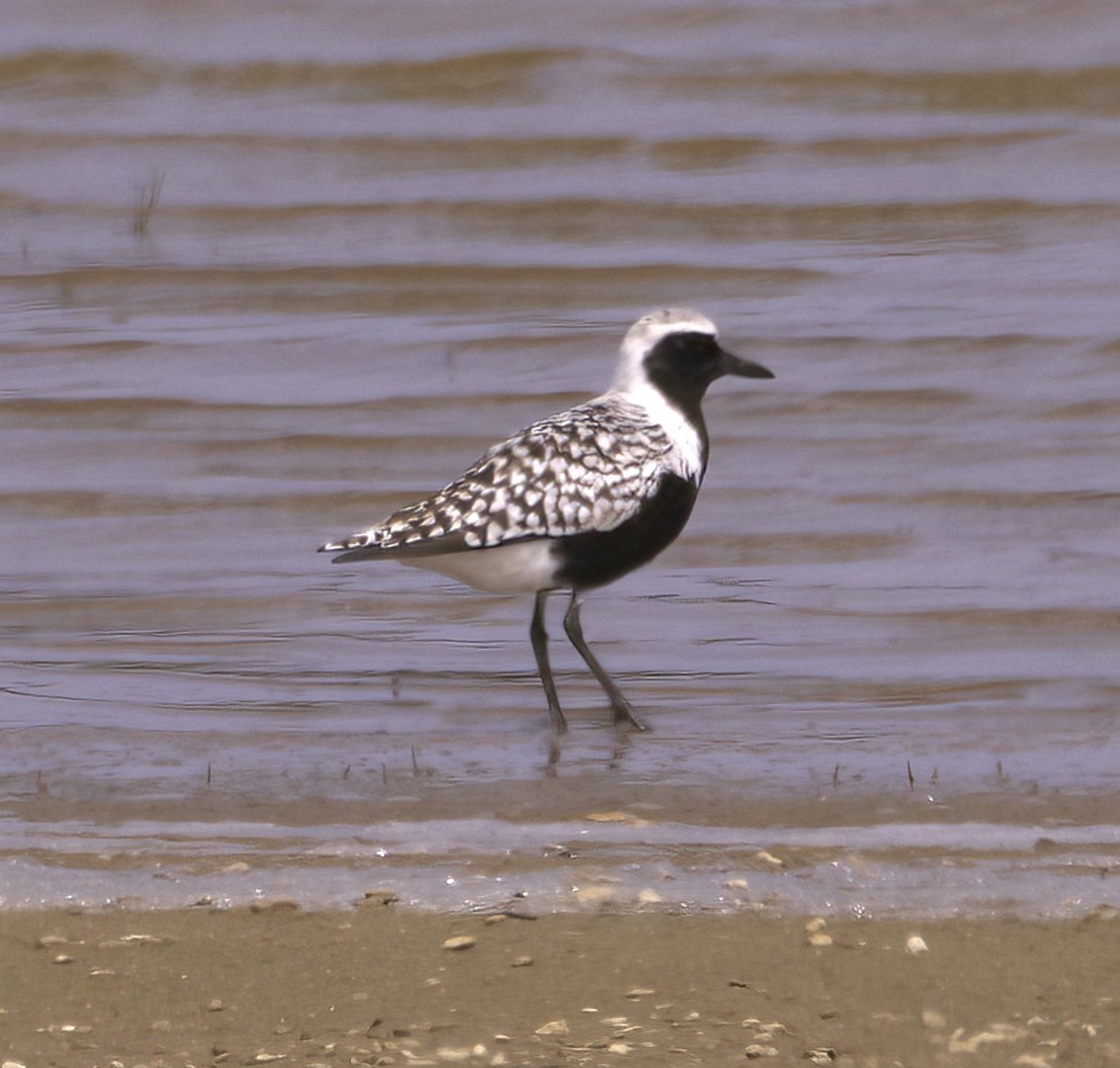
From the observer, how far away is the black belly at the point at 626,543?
7156mm

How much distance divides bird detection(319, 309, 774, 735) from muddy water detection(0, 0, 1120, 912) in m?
0.44

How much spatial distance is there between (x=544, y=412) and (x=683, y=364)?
348 centimetres

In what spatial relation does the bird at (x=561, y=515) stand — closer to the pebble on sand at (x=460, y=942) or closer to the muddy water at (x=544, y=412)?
the muddy water at (x=544, y=412)

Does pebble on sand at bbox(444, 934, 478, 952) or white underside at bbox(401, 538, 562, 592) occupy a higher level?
white underside at bbox(401, 538, 562, 592)

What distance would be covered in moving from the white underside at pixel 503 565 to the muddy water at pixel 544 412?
454 millimetres

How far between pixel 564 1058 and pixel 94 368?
26.0 feet

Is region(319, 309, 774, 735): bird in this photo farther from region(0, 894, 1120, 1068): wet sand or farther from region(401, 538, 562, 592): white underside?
region(0, 894, 1120, 1068): wet sand

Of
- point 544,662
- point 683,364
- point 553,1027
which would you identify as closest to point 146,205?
point 683,364

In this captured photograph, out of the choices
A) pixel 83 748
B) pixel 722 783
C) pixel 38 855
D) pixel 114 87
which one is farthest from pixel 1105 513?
pixel 114 87

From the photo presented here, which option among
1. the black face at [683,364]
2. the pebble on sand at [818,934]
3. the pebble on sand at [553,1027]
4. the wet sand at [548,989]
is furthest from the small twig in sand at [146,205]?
the pebble on sand at [553,1027]

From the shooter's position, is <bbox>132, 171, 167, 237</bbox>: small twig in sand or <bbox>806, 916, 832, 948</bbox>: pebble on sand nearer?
<bbox>806, 916, 832, 948</bbox>: pebble on sand

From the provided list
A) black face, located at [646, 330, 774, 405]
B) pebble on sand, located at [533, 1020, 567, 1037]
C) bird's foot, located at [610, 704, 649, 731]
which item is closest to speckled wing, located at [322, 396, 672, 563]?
black face, located at [646, 330, 774, 405]

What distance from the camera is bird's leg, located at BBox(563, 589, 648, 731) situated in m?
7.17

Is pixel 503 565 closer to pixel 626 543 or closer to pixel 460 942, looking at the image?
pixel 626 543
